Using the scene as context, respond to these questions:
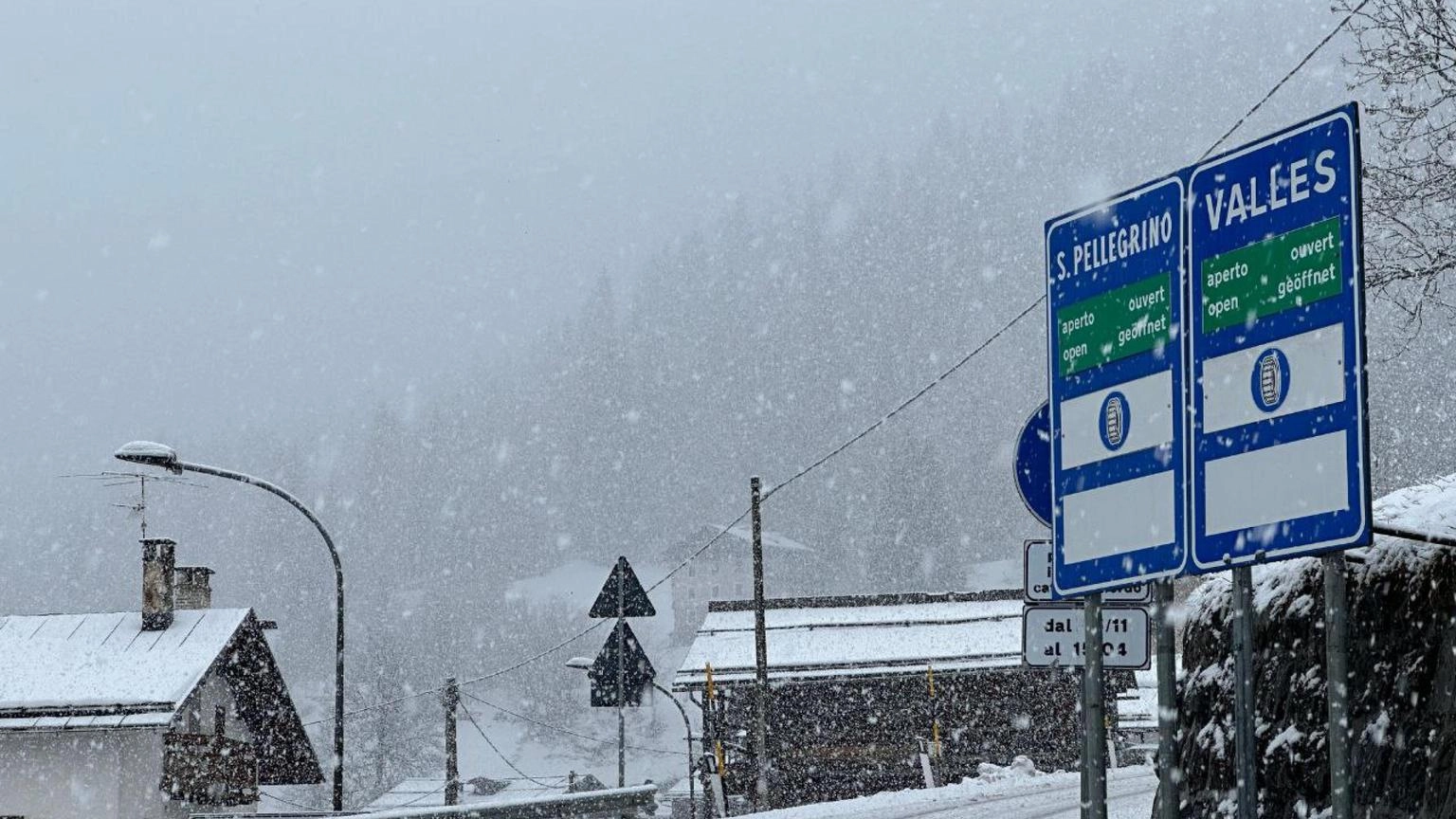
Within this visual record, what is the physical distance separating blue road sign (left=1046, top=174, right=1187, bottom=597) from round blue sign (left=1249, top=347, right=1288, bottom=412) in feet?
1.67

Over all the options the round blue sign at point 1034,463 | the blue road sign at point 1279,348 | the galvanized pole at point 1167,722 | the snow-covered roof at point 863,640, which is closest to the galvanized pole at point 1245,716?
the blue road sign at point 1279,348

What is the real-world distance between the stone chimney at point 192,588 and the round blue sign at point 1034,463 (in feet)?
104

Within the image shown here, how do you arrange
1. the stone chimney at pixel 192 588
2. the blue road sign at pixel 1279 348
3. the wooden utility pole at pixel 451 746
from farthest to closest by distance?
the stone chimney at pixel 192 588 → the wooden utility pole at pixel 451 746 → the blue road sign at pixel 1279 348

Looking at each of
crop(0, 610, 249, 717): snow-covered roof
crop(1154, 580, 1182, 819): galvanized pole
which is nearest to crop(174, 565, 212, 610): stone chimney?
crop(0, 610, 249, 717): snow-covered roof

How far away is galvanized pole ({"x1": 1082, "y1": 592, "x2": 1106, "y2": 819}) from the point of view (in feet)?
20.8

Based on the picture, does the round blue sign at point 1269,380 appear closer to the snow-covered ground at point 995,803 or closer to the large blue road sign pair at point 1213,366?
the large blue road sign pair at point 1213,366

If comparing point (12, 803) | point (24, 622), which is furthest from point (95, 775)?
point (24, 622)

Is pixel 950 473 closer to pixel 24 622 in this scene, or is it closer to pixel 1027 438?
pixel 24 622

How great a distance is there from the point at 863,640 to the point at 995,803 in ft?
50.9

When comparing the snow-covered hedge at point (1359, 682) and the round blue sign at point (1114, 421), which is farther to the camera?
the snow-covered hedge at point (1359, 682)

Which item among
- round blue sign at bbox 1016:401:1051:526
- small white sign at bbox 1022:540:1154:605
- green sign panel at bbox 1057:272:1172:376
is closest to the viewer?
green sign panel at bbox 1057:272:1172:376

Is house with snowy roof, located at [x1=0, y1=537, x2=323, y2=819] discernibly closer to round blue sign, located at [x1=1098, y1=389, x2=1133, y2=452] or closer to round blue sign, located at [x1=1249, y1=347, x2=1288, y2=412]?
round blue sign, located at [x1=1098, y1=389, x2=1133, y2=452]

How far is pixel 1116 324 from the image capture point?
250 inches

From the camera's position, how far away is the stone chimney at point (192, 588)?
3572 centimetres
